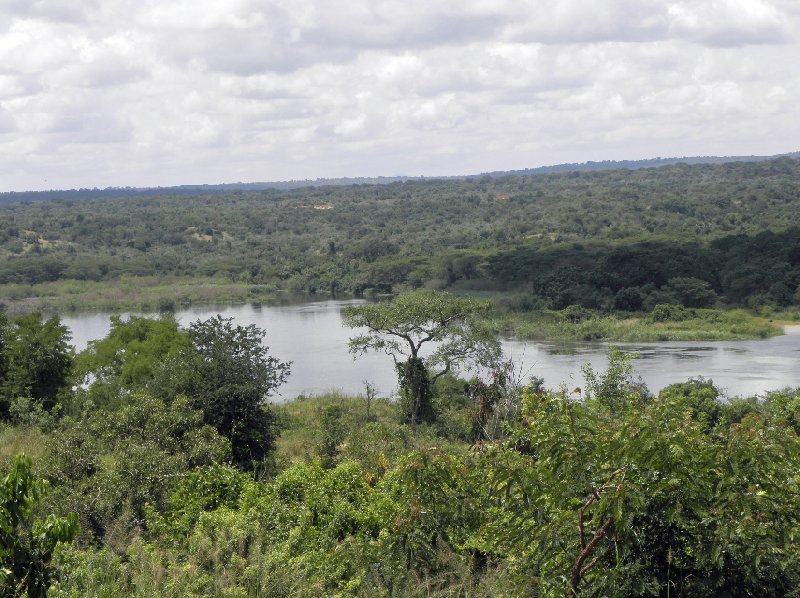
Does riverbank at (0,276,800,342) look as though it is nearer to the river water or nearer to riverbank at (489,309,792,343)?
riverbank at (489,309,792,343)

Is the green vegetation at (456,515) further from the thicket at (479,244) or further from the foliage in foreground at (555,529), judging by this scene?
the thicket at (479,244)

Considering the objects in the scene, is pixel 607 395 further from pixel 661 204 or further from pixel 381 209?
pixel 381 209

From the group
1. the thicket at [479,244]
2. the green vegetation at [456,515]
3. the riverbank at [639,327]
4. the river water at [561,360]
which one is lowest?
the riverbank at [639,327]

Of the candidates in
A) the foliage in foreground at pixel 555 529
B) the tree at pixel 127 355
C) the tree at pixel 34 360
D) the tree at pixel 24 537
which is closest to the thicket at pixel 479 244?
the tree at pixel 127 355

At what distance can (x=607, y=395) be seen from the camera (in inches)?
546

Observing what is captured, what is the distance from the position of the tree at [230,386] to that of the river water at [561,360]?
A: 9.88 m

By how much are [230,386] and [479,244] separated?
58466mm

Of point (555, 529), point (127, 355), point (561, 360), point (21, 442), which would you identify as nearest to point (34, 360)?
point (127, 355)

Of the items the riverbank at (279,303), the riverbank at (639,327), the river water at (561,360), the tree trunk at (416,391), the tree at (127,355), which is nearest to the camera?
the tree at (127,355)

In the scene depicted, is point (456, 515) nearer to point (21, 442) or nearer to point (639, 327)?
point (21, 442)

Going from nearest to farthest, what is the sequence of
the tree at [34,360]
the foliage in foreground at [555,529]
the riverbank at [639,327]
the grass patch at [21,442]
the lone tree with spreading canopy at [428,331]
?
the foliage in foreground at [555,529], the grass patch at [21,442], the tree at [34,360], the lone tree with spreading canopy at [428,331], the riverbank at [639,327]

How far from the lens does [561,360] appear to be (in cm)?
3541

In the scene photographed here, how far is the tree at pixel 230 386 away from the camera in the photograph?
15.0m

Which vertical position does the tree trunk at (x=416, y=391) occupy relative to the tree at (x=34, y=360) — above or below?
below
